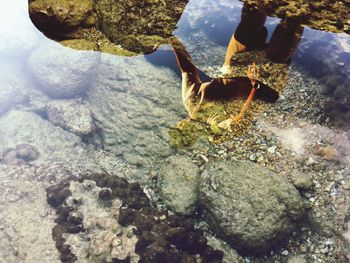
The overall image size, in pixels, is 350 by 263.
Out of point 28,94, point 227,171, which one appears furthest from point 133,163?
point 28,94

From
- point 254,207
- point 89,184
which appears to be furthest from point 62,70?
point 254,207

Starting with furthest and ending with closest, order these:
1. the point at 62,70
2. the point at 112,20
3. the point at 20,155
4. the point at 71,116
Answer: the point at 62,70
the point at 71,116
the point at 20,155
the point at 112,20

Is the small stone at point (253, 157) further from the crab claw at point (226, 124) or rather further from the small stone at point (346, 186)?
the small stone at point (346, 186)

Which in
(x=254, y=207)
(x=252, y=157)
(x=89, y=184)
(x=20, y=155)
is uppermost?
(x=252, y=157)

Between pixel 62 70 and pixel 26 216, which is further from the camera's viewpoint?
pixel 62 70

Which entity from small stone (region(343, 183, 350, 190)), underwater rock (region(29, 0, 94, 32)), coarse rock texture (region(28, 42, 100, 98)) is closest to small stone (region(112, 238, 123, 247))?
underwater rock (region(29, 0, 94, 32))

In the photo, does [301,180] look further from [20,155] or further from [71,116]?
[20,155]
